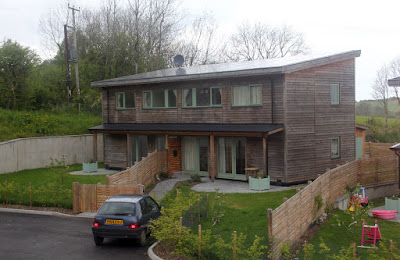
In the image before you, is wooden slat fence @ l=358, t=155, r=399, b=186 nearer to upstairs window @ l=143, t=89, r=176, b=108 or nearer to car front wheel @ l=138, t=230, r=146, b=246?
upstairs window @ l=143, t=89, r=176, b=108

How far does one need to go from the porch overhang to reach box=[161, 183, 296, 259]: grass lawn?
309 centimetres

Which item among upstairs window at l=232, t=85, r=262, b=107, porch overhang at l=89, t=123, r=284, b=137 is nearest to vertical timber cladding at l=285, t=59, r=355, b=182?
porch overhang at l=89, t=123, r=284, b=137

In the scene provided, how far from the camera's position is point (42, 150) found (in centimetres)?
2898

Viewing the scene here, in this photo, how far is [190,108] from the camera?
80.8 feet

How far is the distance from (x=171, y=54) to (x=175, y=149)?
30.1 metres

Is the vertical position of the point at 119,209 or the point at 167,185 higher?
the point at 119,209

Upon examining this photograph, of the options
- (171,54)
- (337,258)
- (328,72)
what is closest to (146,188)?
(328,72)

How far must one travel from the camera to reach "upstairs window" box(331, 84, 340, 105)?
77.7 feet

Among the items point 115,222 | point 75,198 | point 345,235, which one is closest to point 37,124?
point 75,198

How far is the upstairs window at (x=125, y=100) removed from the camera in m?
27.8

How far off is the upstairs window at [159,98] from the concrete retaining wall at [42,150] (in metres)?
7.60

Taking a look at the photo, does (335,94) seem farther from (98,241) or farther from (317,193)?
(98,241)

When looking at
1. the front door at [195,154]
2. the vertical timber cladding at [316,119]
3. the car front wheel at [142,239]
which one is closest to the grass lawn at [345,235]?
the car front wheel at [142,239]

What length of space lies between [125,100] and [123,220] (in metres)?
16.9
